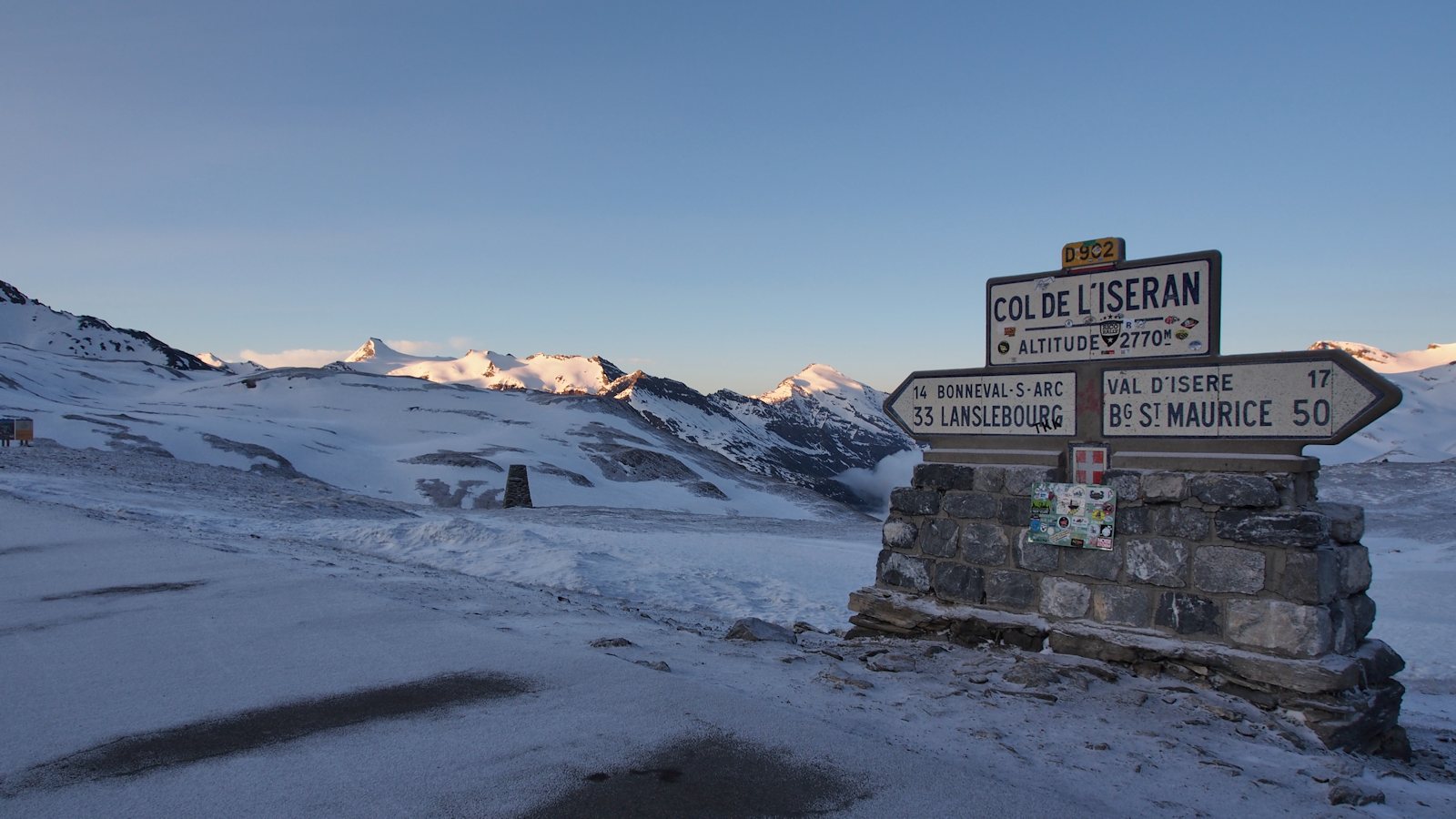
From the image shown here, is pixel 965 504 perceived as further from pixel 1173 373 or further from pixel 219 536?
pixel 219 536

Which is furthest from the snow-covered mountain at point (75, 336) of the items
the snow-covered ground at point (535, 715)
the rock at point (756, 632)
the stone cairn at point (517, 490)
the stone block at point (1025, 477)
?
the stone block at point (1025, 477)

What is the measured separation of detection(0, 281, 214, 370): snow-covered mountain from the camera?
134375 mm

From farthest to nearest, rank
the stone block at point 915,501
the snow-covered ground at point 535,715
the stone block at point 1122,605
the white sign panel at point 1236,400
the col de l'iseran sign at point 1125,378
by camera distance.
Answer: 1. the stone block at point 915,501
2. the stone block at point 1122,605
3. the col de l'iseran sign at point 1125,378
4. the white sign panel at point 1236,400
5. the snow-covered ground at point 535,715

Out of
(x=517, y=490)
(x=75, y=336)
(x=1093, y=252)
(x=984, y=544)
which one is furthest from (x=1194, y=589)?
(x=75, y=336)

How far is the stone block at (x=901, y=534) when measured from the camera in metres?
8.36

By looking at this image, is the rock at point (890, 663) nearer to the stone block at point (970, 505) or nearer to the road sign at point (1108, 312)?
the stone block at point (970, 505)

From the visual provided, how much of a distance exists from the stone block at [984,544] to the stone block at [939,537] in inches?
3.7

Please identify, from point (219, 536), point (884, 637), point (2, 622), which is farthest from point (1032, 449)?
point (219, 536)

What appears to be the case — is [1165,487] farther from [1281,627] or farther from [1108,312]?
[1108,312]

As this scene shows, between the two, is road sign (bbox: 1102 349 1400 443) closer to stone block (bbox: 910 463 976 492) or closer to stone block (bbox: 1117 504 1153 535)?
stone block (bbox: 1117 504 1153 535)

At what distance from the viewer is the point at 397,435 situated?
52.2 m

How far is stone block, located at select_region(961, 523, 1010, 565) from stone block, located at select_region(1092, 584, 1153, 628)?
0.84 meters

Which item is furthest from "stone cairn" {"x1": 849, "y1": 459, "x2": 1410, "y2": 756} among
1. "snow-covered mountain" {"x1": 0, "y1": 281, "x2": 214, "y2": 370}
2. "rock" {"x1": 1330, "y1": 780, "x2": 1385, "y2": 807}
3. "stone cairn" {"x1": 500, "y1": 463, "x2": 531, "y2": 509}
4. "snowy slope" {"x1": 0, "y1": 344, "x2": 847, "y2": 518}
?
"snow-covered mountain" {"x1": 0, "y1": 281, "x2": 214, "y2": 370}

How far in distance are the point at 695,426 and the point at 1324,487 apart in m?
158
